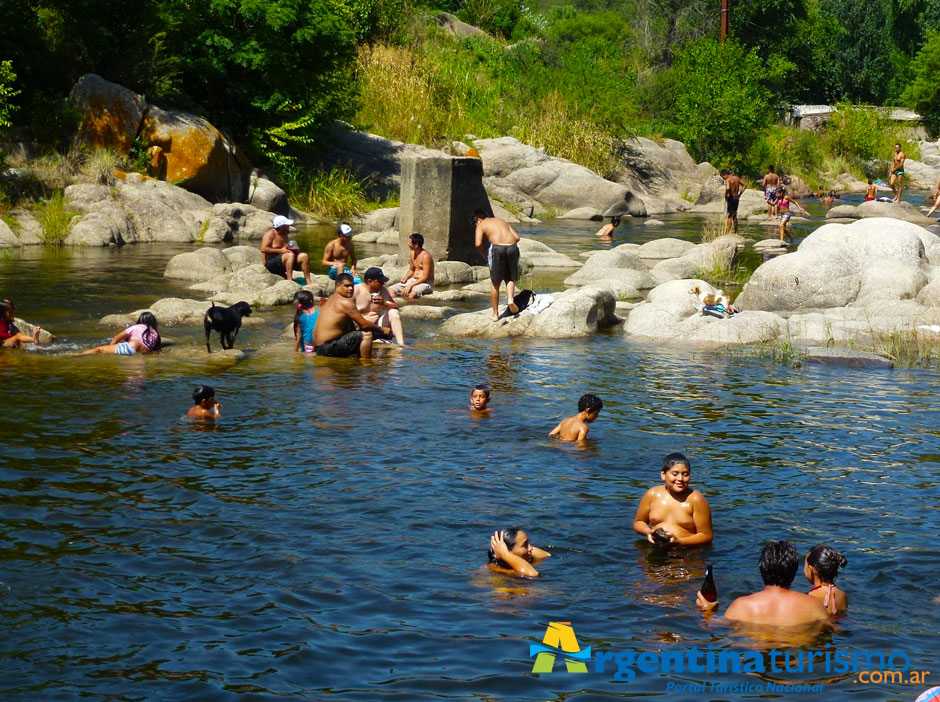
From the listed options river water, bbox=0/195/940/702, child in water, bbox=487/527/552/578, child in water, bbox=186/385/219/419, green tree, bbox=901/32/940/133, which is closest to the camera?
river water, bbox=0/195/940/702

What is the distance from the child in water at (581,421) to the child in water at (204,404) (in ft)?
11.4

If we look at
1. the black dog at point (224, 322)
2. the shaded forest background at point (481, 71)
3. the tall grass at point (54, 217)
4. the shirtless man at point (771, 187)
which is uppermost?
the shaded forest background at point (481, 71)

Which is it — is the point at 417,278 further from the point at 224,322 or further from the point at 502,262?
the point at 224,322

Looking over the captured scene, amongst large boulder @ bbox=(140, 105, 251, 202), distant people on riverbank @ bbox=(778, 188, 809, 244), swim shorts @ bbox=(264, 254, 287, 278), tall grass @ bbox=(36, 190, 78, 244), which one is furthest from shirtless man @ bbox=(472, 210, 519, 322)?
large boulder @ bbox=(140, 105, 251, 202)

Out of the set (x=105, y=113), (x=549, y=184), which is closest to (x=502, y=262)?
(x=105, y=113)

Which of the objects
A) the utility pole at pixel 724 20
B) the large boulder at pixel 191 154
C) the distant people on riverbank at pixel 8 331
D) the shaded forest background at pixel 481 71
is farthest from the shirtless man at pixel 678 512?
the utility pole at pixel 724 20

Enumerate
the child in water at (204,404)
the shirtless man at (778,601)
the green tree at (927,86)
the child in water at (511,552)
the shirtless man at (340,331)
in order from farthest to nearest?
the green tree at (927,86) < the shirtless man at (340,331) < the child in water at (204,404) < the child in water at (511,552) < the shirtless man at (778,601)

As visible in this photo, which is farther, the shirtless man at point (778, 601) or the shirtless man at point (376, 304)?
the shirtless man at point (376, 304)

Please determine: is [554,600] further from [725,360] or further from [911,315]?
[911,315]

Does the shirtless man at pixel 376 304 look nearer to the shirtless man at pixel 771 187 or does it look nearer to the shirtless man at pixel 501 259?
the shirtless man at pixel 501 259

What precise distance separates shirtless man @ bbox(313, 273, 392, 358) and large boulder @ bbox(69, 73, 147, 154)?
50.3 feet

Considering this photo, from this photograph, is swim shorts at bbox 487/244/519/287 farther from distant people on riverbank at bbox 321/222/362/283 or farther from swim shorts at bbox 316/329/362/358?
distant people on riverbank at bbox 321/222/362/283

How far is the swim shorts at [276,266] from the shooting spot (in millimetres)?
19672

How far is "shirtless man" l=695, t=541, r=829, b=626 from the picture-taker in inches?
279
